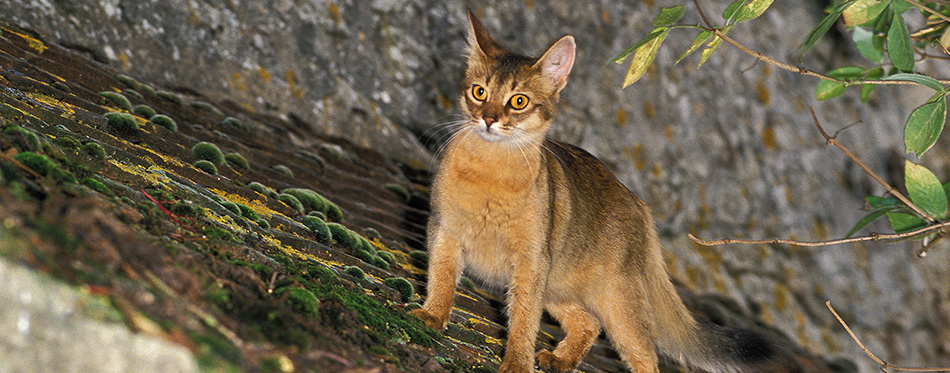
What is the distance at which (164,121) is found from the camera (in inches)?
152

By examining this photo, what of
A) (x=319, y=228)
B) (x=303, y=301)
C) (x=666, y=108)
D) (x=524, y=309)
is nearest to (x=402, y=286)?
(x=319, y=228)

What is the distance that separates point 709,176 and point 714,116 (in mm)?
624

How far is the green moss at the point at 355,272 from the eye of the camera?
10.6 feet

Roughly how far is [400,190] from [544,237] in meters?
1.55

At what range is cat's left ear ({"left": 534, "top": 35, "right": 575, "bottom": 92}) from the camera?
13.5 ft

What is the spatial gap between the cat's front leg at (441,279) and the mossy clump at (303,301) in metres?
0.96

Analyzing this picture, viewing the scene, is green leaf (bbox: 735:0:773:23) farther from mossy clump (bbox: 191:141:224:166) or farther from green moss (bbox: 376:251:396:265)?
mossy clump (bbox: 191:141:224:166)

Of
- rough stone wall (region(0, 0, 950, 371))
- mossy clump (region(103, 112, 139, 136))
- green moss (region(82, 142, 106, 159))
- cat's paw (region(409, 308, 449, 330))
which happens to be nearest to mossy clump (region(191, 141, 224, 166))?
mossy clump (region(103, 112, 139, 136))

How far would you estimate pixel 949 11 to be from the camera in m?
3.46

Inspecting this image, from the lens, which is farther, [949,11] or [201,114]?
[201,114]

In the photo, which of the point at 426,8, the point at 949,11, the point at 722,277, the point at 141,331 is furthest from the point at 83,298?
the point at 722,277

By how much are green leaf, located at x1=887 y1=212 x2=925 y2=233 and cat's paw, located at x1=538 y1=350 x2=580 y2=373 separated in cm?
172

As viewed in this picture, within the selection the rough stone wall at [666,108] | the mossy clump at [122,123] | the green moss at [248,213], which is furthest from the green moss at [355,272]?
the rough stone wall at [666,108]

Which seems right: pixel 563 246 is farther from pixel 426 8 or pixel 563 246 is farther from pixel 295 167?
pixel 426 8
